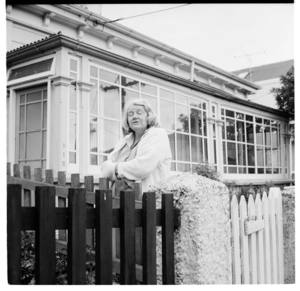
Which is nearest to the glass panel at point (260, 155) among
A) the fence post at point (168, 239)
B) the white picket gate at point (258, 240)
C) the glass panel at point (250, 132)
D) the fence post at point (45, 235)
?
the glass panel at point (250, 132)

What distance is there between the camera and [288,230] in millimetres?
2920

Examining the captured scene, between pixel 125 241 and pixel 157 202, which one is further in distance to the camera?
pixel 157 202

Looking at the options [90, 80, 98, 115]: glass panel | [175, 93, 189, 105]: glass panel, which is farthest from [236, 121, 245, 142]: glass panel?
[90, 80, 98, 115]: glass panel

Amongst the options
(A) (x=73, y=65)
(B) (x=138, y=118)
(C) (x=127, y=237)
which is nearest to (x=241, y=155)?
(A) (x=73, y=65)

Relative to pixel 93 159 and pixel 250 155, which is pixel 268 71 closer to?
pixel 250 155

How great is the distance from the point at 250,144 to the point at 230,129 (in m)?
0.59

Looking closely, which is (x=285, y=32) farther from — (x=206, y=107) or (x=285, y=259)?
(x=206, y=107)

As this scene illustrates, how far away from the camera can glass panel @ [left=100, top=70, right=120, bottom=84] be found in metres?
4.41

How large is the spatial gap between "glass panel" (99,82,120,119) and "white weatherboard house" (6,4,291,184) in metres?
0.01

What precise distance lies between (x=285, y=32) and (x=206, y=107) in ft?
10.3

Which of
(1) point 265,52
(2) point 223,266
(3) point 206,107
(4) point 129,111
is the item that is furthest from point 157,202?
(3) point 206,107

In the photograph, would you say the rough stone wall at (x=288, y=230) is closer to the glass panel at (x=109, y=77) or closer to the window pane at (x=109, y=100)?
the window pane at (x=109, y=100)

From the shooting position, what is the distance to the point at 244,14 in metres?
3.08

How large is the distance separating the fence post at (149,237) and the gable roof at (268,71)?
10.7 feet
